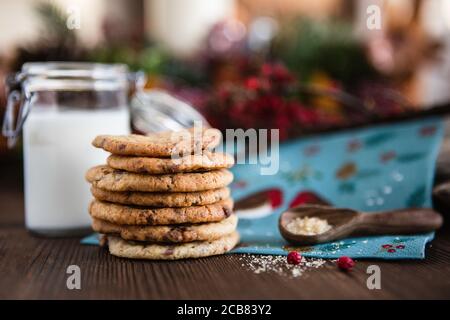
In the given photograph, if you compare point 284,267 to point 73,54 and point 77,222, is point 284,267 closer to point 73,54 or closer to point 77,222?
point 77,222

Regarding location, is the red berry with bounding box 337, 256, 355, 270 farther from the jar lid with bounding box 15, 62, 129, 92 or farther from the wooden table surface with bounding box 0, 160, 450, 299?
the jar lid with bounding box 15, 62, 129, 92

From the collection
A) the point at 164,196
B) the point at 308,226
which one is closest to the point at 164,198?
the point at 164,196

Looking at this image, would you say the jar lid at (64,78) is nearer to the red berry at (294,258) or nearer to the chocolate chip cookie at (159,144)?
the chocolate chip cookie at (159,144)

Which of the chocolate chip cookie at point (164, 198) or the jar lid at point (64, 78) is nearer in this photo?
the chocolate chip cookie at point (164, 198)

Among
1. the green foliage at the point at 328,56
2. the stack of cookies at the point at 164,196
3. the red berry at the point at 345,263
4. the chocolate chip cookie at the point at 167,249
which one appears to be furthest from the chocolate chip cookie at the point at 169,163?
the green foliage at the point at 328,56

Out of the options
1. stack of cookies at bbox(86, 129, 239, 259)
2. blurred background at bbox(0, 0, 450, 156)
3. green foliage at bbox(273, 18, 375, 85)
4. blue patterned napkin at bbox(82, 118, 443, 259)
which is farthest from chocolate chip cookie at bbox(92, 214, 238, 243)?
green foliage at bbox(273, 18, 375, 85)
